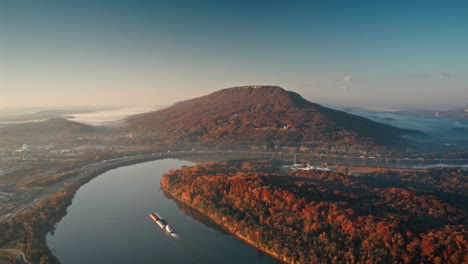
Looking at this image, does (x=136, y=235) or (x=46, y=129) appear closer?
(x=136, y=235)

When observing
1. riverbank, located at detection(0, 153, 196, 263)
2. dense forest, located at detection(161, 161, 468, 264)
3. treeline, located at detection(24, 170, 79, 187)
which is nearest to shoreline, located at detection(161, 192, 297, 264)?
dense forest, located at detection(161, 161, 468, 264)

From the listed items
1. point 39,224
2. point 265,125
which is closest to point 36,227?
point 39,224

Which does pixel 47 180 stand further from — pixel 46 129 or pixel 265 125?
pixel 46 129

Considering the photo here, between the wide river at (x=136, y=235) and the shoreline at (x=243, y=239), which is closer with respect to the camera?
the shoreline at (x=243, y=239)

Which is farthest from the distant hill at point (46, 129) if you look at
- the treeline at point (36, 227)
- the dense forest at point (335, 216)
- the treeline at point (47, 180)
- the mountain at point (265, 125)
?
the dense forest at point (335, 216)

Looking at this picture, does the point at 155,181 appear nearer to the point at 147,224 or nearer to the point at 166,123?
the point at 147,224

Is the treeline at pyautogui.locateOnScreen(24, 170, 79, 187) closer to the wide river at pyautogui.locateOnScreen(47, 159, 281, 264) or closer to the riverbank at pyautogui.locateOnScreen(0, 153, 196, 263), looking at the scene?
the riverbank at pyautogui.locateOnScreen(0, 153, 196, 263)

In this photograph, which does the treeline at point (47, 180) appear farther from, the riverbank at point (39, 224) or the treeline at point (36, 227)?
the treeline at point (36, 227)
